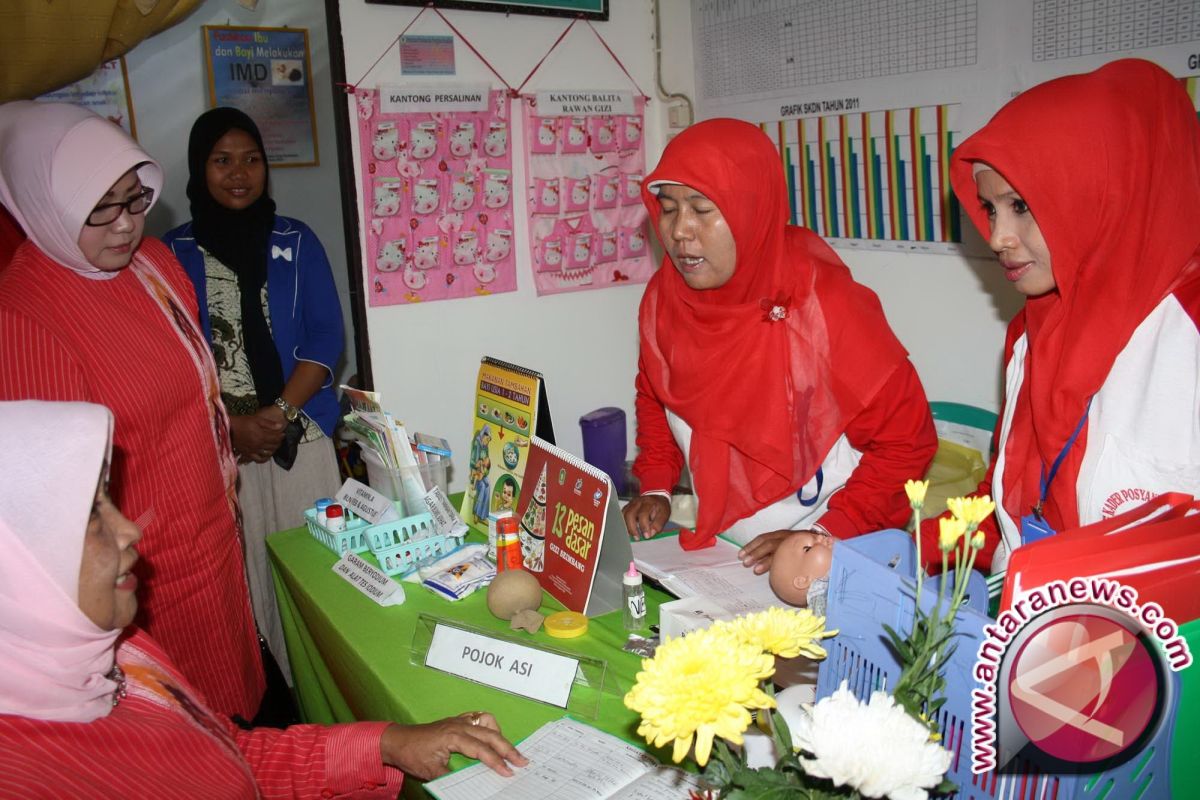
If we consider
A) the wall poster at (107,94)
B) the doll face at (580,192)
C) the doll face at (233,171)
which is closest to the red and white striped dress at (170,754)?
the doll face at (233,171)

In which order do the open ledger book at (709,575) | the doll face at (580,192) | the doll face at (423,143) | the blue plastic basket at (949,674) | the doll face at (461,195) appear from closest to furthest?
the blue plastic basket at (949,674) < the open ledger book at (709,575) < the doll face at (423,143) < the doll face at (461,195) < the doll face at (580,192)

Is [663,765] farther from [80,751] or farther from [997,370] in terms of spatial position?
[997,370]

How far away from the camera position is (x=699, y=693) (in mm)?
763

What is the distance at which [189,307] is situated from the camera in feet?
6.95

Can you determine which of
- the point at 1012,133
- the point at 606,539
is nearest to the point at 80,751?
the point at 606,539

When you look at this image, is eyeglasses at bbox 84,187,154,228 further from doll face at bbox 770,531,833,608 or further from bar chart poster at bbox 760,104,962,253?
bar chart poster at bbox 760,104,962,253

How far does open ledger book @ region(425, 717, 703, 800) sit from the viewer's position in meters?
1.23

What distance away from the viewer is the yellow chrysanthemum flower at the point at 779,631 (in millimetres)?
852

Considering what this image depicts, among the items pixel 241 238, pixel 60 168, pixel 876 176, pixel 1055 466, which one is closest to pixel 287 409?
pixel 241 238

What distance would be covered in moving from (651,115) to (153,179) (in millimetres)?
2245

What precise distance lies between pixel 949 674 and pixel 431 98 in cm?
290

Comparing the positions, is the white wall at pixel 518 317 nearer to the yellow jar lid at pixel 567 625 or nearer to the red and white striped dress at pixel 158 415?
the red and white striped dress at pixel 158 415

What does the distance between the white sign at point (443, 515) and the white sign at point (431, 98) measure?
173 cm

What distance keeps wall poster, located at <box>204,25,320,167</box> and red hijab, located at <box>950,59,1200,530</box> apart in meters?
2.46
